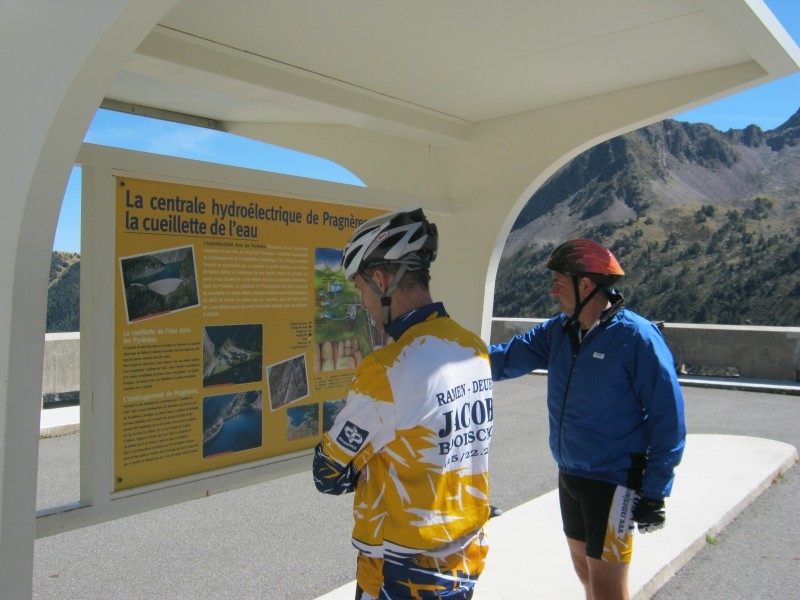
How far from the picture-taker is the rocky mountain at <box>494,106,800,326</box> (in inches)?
1789

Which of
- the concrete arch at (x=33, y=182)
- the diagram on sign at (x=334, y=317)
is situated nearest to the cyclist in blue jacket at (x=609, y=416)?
the diagram on sign at (x=334, y=317)

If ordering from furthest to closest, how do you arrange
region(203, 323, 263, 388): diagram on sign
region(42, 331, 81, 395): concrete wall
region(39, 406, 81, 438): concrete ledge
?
1. region(42, 331, 81, 395): concrete wall
2. region(39, 406, 81, 438): concrete ledge
3. region(203, 323, 263, 388): diagram on sign

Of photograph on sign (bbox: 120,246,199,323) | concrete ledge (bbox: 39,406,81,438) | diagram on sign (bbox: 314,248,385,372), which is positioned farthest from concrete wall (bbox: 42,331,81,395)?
photograph on sign (bbox: 120,246,199,323)

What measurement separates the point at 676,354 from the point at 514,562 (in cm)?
Answer: 1148

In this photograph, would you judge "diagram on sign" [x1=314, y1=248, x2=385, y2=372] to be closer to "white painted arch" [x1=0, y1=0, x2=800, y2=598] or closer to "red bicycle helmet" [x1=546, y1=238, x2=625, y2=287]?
"white painted arch" [x1=0, y1=0, x2=800, y2=598]

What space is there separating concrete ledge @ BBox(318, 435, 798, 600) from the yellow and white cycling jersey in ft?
7.71

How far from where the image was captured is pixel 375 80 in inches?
144

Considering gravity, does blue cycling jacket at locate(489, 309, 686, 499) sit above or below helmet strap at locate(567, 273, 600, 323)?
below

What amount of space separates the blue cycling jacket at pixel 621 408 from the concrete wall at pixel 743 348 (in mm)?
12330

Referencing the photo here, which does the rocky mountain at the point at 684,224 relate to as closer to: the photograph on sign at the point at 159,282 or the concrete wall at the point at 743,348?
the concrete wall at the point at 743,348

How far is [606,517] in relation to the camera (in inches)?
112

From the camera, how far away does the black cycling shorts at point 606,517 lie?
2795 millimetres

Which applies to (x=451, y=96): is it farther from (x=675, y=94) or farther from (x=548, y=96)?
(x=675, y=94)

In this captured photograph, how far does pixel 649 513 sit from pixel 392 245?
1.64m
